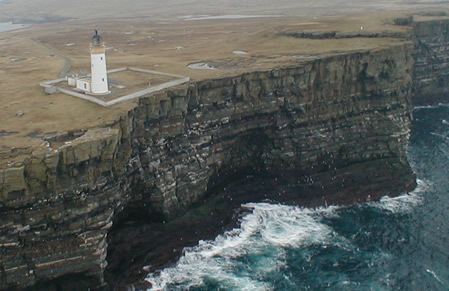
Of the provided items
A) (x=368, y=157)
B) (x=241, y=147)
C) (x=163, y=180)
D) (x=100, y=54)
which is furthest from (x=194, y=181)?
(x=368, y=157)

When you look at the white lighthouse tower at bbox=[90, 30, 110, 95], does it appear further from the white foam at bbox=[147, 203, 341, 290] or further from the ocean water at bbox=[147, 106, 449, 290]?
the ocean water at bbox=[147, 106, 449, 290]

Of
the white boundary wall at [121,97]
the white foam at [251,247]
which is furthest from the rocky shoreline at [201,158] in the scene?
the white boundary wall at [121,97]

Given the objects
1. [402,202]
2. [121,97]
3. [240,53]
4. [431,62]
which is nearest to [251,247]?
[121,97]

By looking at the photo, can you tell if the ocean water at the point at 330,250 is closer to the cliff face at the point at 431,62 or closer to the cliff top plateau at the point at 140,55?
the cliff top plateau at the point at 140,55

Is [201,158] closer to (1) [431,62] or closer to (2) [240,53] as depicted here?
(2) [240,53]

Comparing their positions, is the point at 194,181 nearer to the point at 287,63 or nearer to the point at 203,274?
the point at 203,274

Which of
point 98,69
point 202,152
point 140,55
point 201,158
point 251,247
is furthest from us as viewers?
point 140,55

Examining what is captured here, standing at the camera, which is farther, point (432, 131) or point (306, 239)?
point (432, 131)
